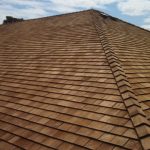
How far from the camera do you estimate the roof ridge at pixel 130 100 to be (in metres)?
3.99

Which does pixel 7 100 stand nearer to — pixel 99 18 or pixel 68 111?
pixel 68 111

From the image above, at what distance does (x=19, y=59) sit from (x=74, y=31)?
118 inches

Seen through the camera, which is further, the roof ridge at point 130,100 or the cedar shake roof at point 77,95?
the cedar shake roof at point 77,95

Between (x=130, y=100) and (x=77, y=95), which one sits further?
(x=77, y=95)

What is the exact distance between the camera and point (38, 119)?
582 cm

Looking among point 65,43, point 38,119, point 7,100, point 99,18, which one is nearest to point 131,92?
point 38,119

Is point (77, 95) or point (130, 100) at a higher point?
point (130, 100)

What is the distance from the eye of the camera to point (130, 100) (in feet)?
16.5

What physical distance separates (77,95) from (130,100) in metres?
1.57

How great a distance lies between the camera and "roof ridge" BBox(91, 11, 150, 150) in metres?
3.99

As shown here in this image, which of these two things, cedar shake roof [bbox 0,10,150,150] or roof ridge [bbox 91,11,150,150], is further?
cedar shake roof [bbox 0,10,150,150]

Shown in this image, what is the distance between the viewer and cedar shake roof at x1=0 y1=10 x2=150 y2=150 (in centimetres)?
458

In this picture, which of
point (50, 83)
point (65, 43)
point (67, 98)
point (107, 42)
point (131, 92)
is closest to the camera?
point (131, 92)

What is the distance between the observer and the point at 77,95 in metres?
6.18
